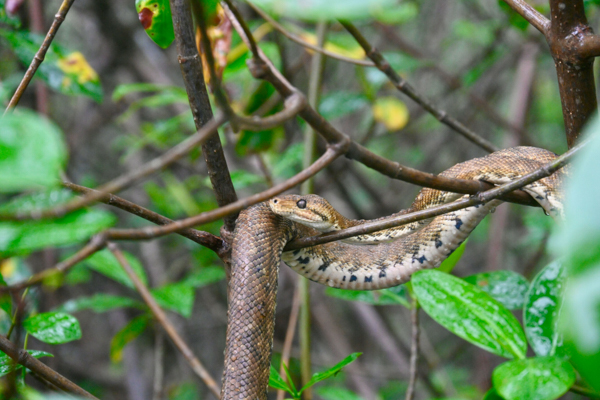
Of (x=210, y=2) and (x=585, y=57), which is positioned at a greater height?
(x=210, y=2)

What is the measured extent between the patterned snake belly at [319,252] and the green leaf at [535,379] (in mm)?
618

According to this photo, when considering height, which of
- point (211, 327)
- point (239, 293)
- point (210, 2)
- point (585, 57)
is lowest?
point (239, 293)

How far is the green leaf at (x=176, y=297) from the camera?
2.18 m

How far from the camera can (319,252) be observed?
5.98 feet

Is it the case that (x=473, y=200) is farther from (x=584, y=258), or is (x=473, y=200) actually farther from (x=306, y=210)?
(x=584, y=258)

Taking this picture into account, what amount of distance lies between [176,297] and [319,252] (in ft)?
2.68

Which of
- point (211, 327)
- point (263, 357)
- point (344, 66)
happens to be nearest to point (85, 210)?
point (263, 357)

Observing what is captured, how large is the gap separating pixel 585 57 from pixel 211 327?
4279 millimetres

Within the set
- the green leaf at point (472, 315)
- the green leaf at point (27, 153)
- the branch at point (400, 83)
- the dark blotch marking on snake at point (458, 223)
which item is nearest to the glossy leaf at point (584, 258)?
the green leaf at point (27, 153)

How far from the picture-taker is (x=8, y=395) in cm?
74

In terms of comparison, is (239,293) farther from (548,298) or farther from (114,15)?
(114,15)

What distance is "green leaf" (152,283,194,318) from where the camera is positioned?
218 centimetres

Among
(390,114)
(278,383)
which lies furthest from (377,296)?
(390,114)

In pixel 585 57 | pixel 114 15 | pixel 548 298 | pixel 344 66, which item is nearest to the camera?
pixel 585 57
